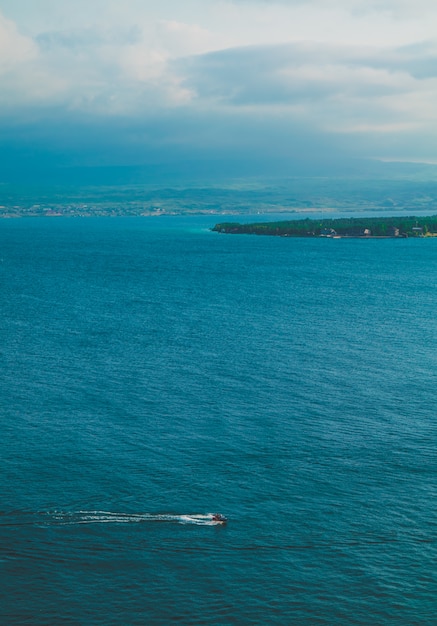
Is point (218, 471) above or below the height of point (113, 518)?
above

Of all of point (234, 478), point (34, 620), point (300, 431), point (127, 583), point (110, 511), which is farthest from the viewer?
point (300, 431)

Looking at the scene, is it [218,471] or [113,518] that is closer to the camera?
[113,518]

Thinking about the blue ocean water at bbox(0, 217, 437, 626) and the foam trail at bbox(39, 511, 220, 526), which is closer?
the blue ocean water at bbox(0, 217, 437, 626)

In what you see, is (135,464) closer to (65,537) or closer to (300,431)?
(65,537)

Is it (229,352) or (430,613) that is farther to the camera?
(229,352)

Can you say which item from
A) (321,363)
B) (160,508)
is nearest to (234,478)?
(160,508)

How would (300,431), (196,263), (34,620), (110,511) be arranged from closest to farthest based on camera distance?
(34,620)
(110,511)
(300,431)
(196,263)

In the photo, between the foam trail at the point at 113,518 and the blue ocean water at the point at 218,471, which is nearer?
the blue ocean water at the point at 218,471

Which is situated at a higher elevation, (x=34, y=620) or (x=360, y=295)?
(x=360, y=295)
